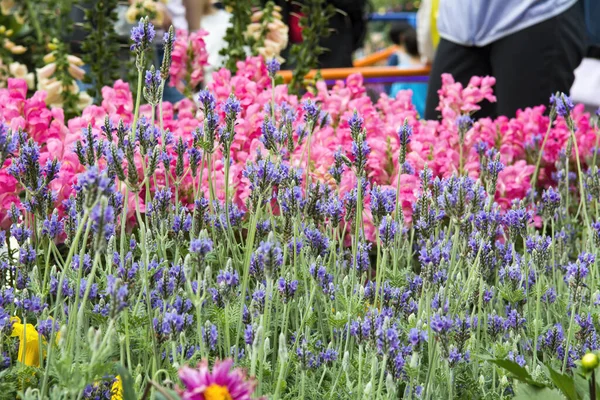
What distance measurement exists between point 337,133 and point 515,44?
119cm

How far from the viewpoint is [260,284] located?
5.07 ft

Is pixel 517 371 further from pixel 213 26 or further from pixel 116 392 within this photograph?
pixel 213 26

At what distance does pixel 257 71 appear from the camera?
309cm

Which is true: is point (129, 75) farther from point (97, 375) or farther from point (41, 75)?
point (97, 375)

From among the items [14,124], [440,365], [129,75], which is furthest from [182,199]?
[129,75]

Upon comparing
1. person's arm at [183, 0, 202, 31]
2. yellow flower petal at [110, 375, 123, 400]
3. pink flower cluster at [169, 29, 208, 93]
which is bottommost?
yellow flower petal at [110, 375, 123, 400]

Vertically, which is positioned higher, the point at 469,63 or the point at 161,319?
the point at 469,63

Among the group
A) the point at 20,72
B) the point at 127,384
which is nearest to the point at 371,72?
the point at 20,72

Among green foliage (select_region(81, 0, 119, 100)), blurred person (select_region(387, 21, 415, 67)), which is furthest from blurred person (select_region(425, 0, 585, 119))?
blurred person (select_region(387, 21, 415, 67))

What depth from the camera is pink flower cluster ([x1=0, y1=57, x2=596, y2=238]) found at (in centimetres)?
236

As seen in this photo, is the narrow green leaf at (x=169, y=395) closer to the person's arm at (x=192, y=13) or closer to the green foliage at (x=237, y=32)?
the green foliage at (x=237, y=32)

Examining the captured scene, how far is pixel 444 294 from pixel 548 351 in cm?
30

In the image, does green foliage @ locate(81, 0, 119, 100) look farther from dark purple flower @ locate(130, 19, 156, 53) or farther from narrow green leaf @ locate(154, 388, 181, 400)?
narrow green leaf @ locate(154, 388, 181, 400)

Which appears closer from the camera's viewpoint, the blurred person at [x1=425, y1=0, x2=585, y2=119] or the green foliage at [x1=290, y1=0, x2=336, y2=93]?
the blurred person at [x1=425, y1=0, x2=585, y2=119]
